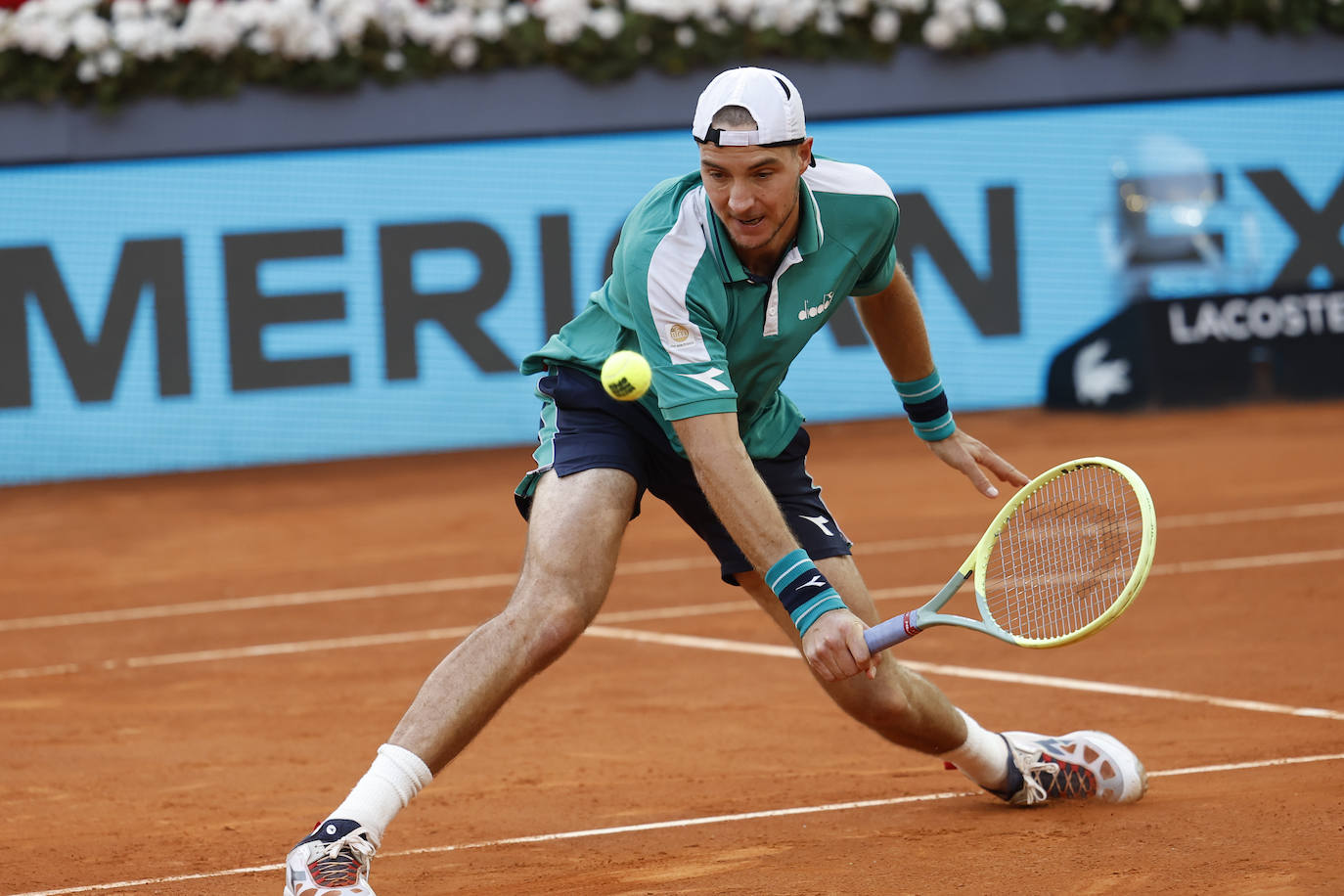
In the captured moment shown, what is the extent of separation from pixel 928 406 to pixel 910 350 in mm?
Answer: 159

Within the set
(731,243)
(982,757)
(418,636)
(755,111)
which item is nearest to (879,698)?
(982,757)

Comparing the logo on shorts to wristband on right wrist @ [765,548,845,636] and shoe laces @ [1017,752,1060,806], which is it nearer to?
wristband on right wrist @ [765,548,845,636]

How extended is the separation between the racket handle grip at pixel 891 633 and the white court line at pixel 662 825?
1240 millimetres

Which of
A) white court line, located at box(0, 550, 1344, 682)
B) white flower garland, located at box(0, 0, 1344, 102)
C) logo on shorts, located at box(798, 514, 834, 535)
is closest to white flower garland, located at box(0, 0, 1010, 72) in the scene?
white flower garland, located at box(0, 0, 1344, 102)

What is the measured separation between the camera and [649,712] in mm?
6137

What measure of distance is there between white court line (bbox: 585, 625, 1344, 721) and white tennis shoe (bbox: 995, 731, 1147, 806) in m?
1.25

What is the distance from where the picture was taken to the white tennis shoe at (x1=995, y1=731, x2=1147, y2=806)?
456cm

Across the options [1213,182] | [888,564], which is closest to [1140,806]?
[888,564]

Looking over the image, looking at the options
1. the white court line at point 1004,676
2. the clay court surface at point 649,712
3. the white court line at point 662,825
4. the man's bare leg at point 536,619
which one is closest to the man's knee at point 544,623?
the man's bare leg at point 536,619

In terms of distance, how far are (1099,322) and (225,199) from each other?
24.2ft

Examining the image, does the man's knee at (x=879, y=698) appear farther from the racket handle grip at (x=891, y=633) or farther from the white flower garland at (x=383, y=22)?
the white flower garland at (x=383, y=22)

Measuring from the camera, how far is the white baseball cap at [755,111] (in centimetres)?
366

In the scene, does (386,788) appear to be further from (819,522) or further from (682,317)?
(819,522)

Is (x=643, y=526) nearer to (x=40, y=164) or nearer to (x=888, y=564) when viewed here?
(x=888, y=564)
